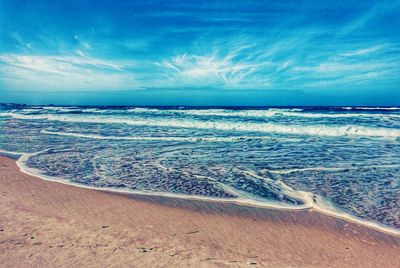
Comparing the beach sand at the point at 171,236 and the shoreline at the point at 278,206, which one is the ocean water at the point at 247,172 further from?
the beach sand at the point at 171,236

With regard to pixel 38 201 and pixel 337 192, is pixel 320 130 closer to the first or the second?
pixel 337 192

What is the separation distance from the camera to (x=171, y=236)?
10.8 ft

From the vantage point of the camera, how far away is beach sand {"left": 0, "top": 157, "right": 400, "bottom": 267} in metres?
2.77

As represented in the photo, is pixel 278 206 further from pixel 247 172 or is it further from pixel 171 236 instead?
pixel 247 172

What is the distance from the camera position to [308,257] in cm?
290

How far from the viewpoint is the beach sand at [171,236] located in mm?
2773

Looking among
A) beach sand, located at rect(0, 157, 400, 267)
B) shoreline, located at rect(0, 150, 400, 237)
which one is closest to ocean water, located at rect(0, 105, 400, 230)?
shoreline, located at rect(0, 150, 400, 237)

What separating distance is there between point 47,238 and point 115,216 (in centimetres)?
89

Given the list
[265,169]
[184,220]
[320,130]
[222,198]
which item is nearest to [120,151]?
[265,169]

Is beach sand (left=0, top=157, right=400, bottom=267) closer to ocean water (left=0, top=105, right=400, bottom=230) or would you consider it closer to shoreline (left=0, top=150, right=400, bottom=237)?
shoreline (left=0, top=150, right=400, bottom=237)

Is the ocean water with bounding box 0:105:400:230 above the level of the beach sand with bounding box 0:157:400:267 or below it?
below

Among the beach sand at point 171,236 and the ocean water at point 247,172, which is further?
the ocean water at point 247,172

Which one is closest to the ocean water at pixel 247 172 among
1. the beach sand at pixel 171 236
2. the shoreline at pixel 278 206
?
the shoreline at pixel 278 206

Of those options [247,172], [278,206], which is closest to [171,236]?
[278,206]
